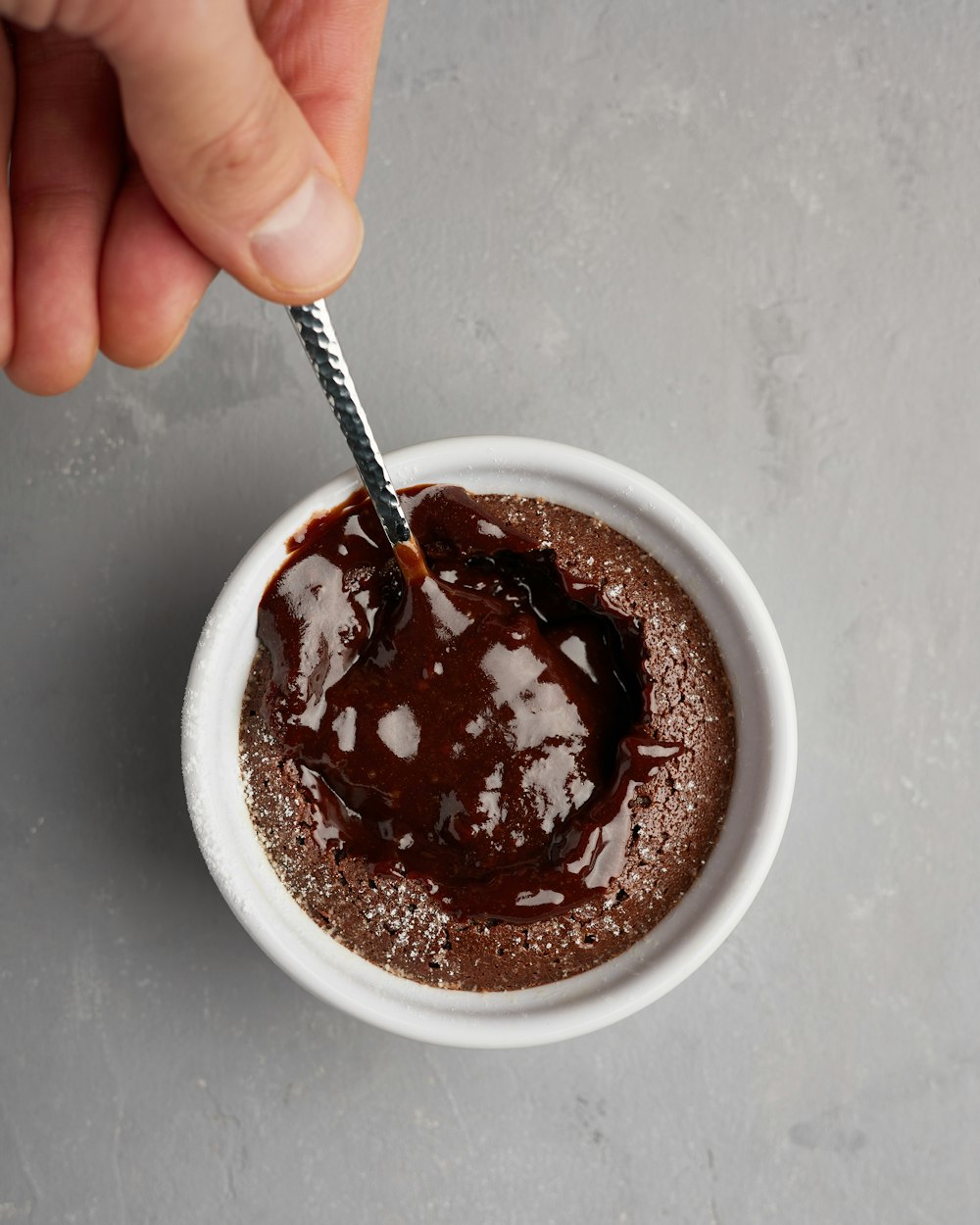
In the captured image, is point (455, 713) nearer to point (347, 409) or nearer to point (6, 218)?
point (347, 409)

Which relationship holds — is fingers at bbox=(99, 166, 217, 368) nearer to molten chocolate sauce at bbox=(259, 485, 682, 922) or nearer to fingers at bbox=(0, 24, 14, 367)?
fingers at bbox=(0, 24, 14, 367)

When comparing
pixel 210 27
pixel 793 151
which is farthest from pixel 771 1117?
pixel 210 27

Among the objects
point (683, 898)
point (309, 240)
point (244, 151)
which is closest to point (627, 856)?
point (683, 898)

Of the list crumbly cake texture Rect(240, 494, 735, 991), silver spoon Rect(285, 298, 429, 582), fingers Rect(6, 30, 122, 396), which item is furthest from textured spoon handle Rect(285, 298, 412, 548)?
fingers Rect(6, 30, 122, 396)

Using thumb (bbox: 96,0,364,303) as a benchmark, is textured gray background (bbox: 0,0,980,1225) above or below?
below

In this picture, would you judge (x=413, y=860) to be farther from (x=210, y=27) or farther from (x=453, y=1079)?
(x=210, y=27)

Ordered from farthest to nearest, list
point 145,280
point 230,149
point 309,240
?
point 145,280
point 309,240
point 230,149
